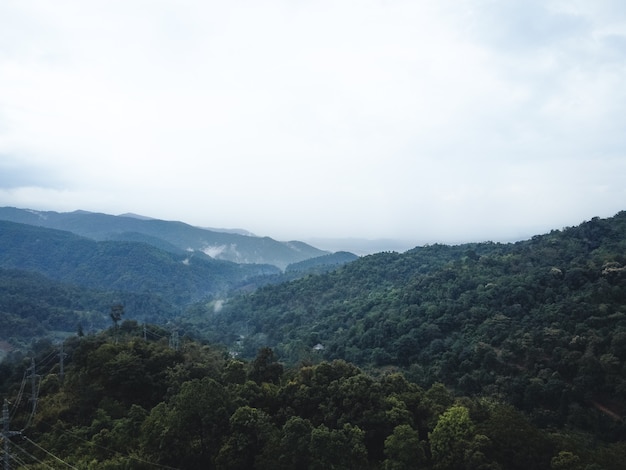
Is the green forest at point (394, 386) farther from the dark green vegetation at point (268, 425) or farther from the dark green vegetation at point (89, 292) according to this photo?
the dark green vegetation at point (89, 292)

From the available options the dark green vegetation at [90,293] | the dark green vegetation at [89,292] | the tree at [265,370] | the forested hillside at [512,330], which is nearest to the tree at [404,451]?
the tree at [265,370]

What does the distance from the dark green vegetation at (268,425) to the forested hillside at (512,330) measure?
36.6ft

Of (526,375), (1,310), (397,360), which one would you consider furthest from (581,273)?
(1,310)

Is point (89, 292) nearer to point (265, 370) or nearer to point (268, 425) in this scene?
point (265, 370)

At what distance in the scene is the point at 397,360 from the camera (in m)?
49.4

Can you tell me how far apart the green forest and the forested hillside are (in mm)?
162

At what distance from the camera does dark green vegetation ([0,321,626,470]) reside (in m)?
17.8

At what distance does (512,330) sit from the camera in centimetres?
4300

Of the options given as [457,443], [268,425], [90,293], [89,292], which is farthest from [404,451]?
[89,292]

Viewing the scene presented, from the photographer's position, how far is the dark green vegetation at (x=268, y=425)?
1783cm

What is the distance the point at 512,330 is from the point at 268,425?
3076 centimetres

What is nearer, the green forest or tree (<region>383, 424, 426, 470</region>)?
tree (<region>383, 424, 426, 470</region>)

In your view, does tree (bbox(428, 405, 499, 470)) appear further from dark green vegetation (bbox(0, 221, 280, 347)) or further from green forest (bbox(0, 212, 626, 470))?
dark green vegetation (bbox(0, 221, 280, 347))

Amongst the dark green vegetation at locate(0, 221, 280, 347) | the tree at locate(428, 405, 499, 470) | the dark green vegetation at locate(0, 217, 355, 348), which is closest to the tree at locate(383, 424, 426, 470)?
the tree at locate(428, 405, 499, 470)
